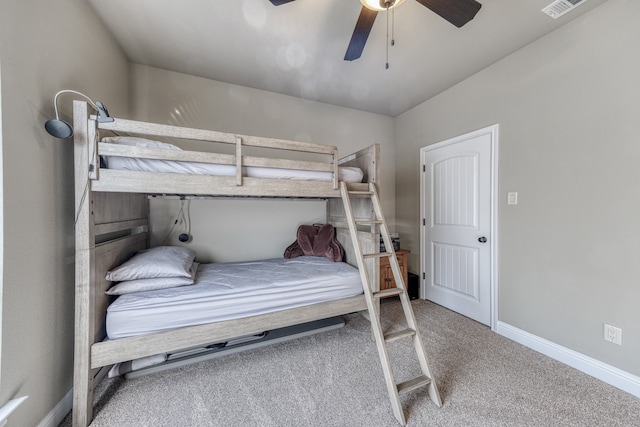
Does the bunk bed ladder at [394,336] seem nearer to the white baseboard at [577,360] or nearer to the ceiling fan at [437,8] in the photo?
the ceiling fan at [437,8]

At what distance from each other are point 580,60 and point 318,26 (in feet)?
6.84

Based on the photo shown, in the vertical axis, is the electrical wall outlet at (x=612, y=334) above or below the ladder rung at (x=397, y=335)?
below

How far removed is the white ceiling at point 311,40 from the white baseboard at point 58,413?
8.91ft

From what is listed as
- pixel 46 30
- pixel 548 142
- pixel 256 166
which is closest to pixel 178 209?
pixel 256 166

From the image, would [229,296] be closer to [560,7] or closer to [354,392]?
[354,392]

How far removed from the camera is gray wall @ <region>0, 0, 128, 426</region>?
3.62ft

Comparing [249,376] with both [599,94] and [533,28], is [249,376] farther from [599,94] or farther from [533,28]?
[533,28]

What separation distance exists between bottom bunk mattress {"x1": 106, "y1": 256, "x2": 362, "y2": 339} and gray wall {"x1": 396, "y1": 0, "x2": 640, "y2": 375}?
5.34 ft

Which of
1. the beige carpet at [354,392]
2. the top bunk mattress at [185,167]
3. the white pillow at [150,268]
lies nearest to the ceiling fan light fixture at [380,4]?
the top bunk mattress at [185,167]

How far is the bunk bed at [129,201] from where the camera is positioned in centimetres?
136

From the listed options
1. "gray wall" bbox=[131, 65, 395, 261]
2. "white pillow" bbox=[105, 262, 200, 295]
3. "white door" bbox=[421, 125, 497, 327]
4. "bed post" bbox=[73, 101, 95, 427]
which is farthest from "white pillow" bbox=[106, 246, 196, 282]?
"white door" bbox=[421, 125, 497, 327]

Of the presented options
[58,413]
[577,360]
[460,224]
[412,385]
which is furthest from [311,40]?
[577,360]

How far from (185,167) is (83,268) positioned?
820 millimetres

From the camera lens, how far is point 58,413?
4.48ft
